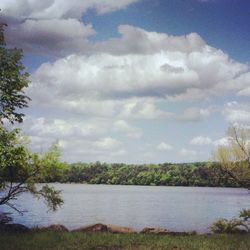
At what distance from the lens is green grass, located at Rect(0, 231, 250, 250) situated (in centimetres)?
2697

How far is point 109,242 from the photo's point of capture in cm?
2906

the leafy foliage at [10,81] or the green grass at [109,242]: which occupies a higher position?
the leafy foliage at [10,81]

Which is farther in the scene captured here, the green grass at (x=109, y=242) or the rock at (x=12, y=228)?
the rock at (x=12, y=228)

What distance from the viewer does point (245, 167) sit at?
33.2m

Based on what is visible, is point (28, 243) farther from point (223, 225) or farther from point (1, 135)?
point (223, 225)

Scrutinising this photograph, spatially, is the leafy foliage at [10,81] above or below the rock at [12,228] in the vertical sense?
above

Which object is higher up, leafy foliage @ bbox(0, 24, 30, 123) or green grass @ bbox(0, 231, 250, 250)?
leafy foliage @ bbox(0, 24, 30, 123)

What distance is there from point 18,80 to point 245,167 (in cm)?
1604

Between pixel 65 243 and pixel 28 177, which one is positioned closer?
pixel 65 243

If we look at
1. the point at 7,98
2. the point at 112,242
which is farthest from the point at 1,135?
the point at 112,242

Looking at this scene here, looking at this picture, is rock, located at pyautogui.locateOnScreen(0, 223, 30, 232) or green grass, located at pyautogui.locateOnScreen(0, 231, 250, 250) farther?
rock, located at pyautogui.locateOnScreen(0, 223, 30, 232)

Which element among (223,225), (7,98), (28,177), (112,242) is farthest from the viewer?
(223,225)

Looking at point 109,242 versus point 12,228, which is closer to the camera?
point 109,242

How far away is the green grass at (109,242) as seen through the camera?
26969 mm
